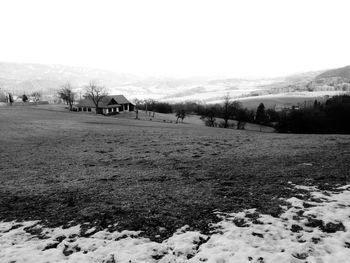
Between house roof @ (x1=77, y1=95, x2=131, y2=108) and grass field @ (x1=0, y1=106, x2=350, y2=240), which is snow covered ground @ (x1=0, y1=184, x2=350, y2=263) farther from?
house roof @ (x1=77, y1=95, x2=131, y2=108)

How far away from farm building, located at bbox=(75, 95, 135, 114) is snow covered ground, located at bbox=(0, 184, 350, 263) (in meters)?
106

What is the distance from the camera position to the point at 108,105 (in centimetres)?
11194

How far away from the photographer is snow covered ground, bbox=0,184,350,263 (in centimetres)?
676

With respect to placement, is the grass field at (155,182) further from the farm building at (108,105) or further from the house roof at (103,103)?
the house roof at (103,103)

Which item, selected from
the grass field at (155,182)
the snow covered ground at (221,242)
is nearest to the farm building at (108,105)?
the grass field at (155,182)

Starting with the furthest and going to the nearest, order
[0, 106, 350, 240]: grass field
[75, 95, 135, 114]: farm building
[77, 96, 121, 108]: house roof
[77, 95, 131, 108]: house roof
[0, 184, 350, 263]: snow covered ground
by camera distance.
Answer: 1. [77, 95, 131, 108]: house roof
2. [77, 96, 121, 108]: house roof
3. [75, 95, 135, 114]: farm building
4. [0, 106, 350, 240]: grass field
5. [0, 184, 350, 263]: snow covered ground

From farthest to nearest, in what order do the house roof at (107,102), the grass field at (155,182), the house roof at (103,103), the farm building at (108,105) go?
the house roof at (107,102), the house roof at (103,103), the farm building at (108,105), the grass field at (155,182)

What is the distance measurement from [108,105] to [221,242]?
4357 inches

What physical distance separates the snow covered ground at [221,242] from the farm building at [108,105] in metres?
106

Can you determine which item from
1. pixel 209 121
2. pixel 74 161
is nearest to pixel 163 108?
pixel 209 121

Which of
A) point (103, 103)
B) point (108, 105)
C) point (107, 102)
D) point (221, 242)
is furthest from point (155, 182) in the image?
point (103, 103)

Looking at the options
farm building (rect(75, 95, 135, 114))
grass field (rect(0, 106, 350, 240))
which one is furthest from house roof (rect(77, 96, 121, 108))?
grass field (rect(0, 106, 350, 240))

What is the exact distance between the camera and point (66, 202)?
11.2 meters

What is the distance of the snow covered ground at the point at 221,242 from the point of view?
22.2 feet
